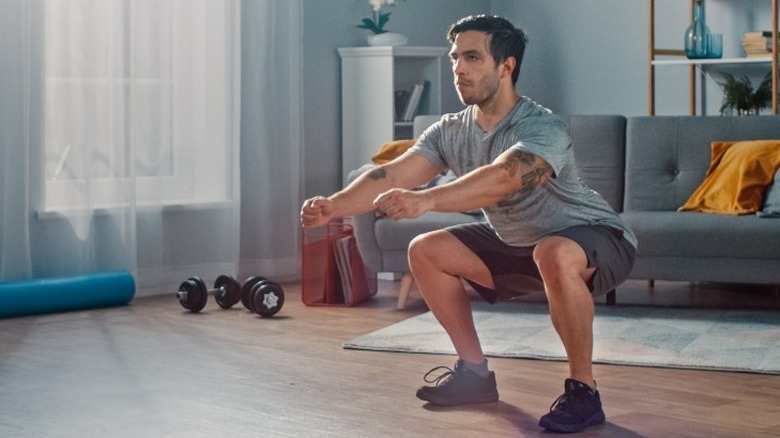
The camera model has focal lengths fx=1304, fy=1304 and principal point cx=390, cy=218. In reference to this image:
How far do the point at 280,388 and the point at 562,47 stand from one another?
4.01 meters

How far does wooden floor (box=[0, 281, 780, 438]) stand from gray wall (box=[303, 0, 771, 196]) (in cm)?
186

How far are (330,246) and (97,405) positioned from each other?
6.74ft

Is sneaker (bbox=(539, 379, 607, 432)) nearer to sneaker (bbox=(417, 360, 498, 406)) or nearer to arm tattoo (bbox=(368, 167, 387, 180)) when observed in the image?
sneaker (bbox=(417, 360, 498, 406))

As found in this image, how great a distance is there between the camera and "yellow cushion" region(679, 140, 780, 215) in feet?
16.9

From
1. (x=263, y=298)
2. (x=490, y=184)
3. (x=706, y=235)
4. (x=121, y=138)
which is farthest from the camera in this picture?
(x=121, y=138)

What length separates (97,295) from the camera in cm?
542

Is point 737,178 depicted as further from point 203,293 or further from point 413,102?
point 203,293

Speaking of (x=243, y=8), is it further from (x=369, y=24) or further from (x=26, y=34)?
(x=26, y=34)

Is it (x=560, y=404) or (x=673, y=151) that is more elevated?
(x=673, y=151)

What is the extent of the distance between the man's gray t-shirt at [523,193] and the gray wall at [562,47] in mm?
3187

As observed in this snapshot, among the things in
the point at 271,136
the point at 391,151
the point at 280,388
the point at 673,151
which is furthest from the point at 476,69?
the point at 271,136

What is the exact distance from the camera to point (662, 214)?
5223 mm

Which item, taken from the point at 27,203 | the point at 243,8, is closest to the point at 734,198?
the point at 243,8

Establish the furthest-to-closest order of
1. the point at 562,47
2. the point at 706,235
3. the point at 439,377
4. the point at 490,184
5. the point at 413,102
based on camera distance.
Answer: the point at 562,47, the point at 413,102, the point at 706,235, the point at 439,377, the point at 490,184
